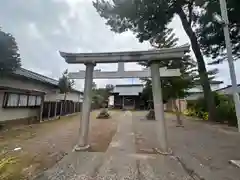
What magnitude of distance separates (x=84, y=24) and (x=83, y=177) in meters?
8.63

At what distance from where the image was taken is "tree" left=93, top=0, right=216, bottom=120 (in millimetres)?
11141

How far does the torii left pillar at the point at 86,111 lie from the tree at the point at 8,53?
358 cm

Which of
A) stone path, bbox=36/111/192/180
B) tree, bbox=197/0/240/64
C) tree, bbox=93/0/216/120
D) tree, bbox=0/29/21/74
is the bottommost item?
stone path, bbox=36/111/192/180

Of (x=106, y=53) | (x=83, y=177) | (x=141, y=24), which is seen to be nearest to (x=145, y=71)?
(x=106, y=53)

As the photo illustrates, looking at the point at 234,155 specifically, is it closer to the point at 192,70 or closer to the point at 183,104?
the point at 192,70

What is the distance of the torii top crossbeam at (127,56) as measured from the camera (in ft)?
19.0

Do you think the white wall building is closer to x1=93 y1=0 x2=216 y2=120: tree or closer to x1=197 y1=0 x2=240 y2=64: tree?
x1=93 y1=0 x2=216 y2=120: tree

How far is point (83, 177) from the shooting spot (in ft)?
11.9

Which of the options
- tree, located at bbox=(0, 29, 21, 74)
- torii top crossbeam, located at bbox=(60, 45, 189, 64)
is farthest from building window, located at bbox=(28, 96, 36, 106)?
torii top crossbeam, located at bbox=(60, 45, 189, 64)

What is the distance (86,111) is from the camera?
6.25m

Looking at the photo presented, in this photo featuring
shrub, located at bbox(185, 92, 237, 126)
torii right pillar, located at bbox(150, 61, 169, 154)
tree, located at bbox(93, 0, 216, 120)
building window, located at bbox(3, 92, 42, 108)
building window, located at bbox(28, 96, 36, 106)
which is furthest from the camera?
shrub, located at bbox(185, 92, 237, 126)

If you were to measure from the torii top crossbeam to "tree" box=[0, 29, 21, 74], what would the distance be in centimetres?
289

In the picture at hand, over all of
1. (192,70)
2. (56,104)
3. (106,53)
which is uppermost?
(192,70)

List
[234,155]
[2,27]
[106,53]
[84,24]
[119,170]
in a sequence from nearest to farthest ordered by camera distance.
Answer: [119,170], [234,155], [106,53], [2,27], [84,24]
